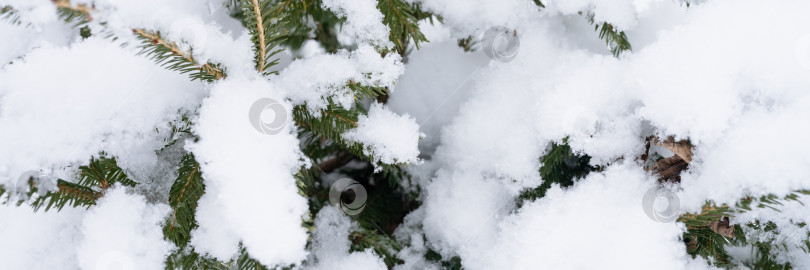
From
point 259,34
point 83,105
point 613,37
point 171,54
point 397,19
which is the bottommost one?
point 83,105

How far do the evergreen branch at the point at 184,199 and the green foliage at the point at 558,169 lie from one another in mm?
692

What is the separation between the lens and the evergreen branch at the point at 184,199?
84 centimetres

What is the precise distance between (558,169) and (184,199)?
0.83m

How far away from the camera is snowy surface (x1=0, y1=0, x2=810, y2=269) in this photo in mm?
763

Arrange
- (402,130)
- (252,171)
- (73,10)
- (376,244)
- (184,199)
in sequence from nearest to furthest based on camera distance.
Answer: (73,10)
(252,171)
(184,199)
(402,130)
(376,244)

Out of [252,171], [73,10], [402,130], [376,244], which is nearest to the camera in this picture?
[73,10]

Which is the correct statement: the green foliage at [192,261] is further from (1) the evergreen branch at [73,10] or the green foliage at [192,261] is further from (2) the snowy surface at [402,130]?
(1) the evergreen branch at [73,10]

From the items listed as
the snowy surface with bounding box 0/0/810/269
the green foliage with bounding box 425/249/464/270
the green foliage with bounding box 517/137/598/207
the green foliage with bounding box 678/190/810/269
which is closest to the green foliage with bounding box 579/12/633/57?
the snowy surface with bounding box 0/0/810/269

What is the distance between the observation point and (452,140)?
1214mm

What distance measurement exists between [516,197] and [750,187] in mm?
463

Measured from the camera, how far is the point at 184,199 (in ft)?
2.76

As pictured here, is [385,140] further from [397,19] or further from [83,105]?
[83,105]

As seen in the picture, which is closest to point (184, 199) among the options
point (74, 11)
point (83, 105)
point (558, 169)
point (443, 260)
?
point (83, 105)

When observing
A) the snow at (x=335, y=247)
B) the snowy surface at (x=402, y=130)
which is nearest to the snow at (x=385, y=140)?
the snowy surface at (x=402, y=130)
